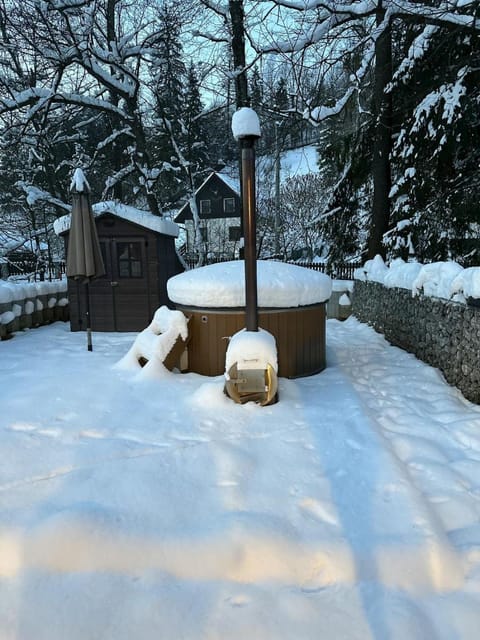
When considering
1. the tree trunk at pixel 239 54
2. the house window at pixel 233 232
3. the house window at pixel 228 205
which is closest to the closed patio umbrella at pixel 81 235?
the tree trunk at pixel 239 54

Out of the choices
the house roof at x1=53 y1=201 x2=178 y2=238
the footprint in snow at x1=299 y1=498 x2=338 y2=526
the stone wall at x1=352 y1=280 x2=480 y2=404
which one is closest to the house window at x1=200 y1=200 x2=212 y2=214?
the house roof at x1=53 y1=201 x2=178 y2=238

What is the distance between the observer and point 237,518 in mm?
2076

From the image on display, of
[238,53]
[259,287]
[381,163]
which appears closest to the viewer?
[259,287]

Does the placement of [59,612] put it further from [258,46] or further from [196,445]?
[258,46]

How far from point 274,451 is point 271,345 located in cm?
108

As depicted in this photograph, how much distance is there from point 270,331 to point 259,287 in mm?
516

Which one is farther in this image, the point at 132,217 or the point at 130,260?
the point at 130,260

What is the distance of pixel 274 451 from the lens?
9.23 ft

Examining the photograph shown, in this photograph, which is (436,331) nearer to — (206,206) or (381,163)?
(381,163)

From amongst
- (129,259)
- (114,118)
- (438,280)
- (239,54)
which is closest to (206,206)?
(114,118)

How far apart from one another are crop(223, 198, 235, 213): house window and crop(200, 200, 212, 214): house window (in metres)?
1.05

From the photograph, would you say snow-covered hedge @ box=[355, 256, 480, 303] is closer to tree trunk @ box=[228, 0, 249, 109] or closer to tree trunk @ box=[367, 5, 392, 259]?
tree trunk @ box=[367, 5, 392, 259]

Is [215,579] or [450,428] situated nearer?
[215,579]

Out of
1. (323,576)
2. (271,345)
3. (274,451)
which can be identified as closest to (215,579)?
(323,576)
